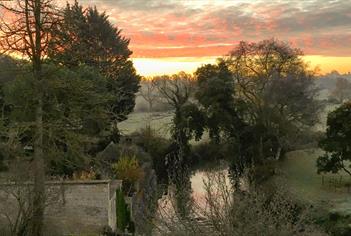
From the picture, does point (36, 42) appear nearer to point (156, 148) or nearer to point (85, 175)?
point (85, 175)

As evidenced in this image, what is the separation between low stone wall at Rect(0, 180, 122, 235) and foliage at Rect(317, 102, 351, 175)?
18220 mm

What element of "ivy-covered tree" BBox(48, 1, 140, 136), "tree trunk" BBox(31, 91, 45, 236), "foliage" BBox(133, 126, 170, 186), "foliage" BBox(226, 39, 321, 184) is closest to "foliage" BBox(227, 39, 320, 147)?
"foliage" BBox(226, 39, 321, 184)

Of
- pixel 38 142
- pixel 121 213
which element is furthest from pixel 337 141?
pixel 38 142

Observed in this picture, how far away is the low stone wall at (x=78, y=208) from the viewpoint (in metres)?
21.0

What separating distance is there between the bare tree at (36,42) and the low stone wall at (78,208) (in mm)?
2400

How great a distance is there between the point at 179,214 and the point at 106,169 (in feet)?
60.2

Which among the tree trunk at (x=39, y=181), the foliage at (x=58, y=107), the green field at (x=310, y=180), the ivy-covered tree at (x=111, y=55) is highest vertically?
the ivy-covered tree at (x=111, y=55)

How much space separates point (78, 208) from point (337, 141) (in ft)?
65.4

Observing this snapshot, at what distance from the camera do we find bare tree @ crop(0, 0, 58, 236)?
17.4m

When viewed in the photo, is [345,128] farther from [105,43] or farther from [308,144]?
[105,43]

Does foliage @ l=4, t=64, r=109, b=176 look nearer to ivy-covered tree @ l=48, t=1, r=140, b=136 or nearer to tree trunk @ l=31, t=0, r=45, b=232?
tree trunk @ l=31, t=0, r=45, b=232

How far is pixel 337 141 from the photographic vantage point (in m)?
33.2

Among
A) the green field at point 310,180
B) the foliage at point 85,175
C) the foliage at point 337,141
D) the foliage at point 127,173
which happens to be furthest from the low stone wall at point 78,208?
the foliage at point 337,141

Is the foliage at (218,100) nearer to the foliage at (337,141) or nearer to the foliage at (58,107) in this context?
the foliage at (337,141)
